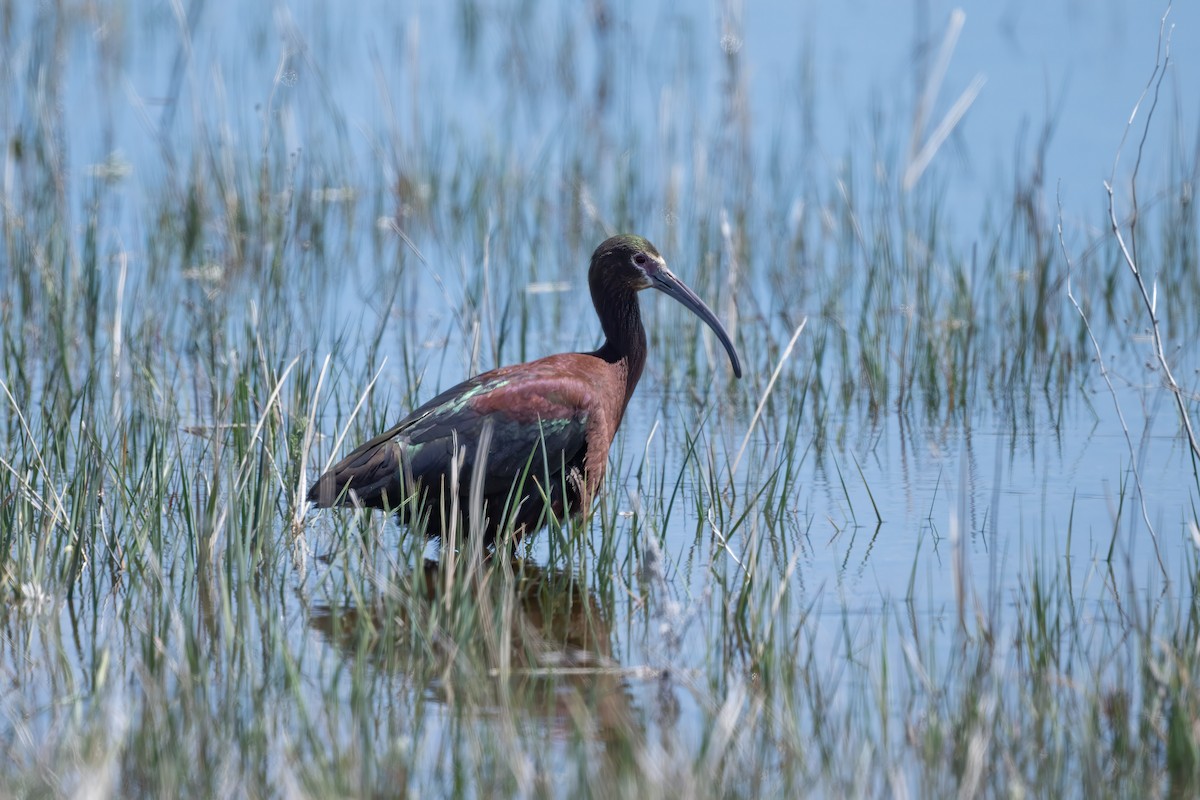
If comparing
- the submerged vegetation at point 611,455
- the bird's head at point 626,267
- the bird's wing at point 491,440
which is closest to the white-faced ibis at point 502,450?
the bird's wing at point 491,440

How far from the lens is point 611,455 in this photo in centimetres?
658

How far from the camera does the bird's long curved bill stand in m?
6.05

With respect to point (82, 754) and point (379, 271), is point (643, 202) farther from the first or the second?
point (82, 754)

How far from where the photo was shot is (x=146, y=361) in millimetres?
6742

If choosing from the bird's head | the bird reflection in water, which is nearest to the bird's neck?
the bird's head

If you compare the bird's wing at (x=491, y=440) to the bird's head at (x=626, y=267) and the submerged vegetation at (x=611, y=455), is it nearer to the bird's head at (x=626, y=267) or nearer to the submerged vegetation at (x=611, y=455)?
the submerged vegetation at (x=611, y=455)

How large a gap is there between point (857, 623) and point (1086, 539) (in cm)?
109

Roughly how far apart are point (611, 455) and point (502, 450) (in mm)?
1199

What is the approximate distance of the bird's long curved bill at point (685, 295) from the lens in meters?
6.05

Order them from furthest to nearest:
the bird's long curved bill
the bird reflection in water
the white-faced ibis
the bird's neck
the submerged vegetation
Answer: the bird's long curved bill, the bird's neck, the white-faced ibis, the bird reflection in water, the submerged vegetation

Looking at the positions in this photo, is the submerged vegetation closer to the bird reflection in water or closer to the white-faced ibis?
the bird reflection in water

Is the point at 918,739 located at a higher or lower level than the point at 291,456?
lower

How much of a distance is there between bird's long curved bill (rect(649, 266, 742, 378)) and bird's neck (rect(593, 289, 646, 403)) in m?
0.13

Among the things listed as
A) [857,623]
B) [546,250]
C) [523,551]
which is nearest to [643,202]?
[546,250]
